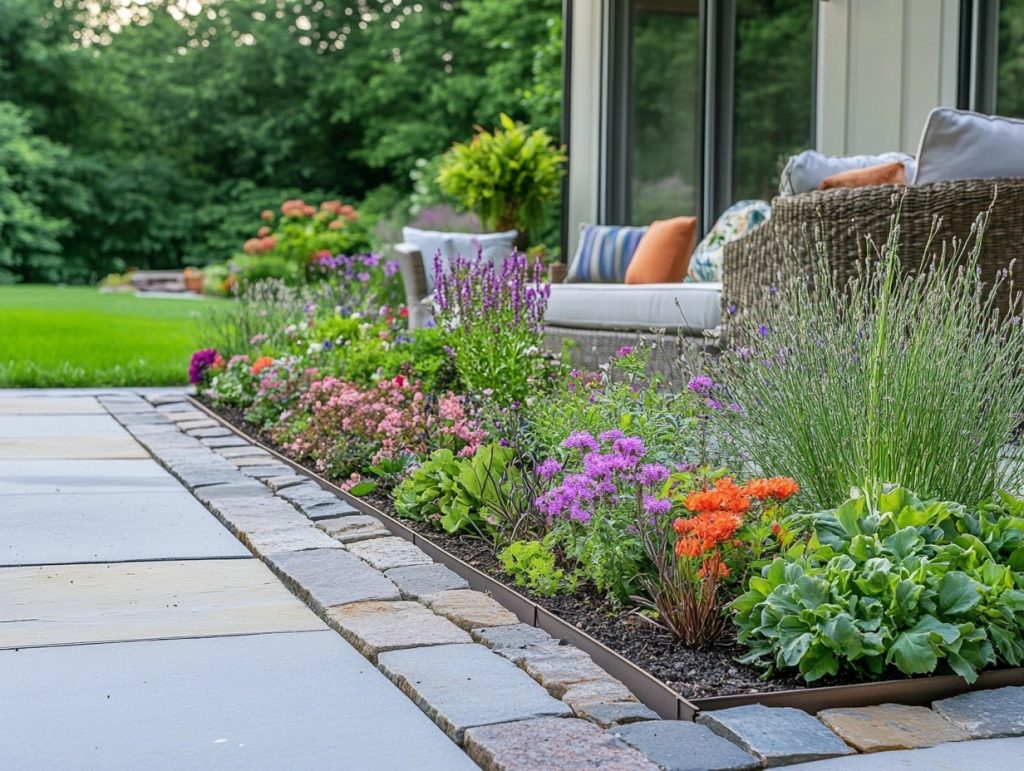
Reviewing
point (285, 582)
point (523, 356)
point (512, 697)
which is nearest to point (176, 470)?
point (523, 356)

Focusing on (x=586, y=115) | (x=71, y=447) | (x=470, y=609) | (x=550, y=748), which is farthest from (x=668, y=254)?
(x=550, y=748)

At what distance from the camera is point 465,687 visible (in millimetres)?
1799

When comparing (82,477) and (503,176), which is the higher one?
(503,176)

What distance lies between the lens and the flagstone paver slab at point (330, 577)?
92.0 inches

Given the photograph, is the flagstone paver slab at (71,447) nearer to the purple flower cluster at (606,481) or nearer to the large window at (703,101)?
the purple flower cluster at (606,481)

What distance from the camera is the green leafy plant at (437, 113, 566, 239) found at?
8.03m

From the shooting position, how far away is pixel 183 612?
2264 mm

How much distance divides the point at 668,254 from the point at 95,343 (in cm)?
432

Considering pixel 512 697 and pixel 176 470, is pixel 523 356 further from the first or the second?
pixel 512 697

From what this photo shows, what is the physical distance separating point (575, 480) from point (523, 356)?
1.70 m

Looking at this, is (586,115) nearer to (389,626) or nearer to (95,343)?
(95,343)

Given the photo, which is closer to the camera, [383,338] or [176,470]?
[176,470]

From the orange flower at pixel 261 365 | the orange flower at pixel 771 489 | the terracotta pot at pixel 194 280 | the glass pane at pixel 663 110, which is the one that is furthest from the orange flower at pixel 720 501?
the terracotta pot at pixel 194 280

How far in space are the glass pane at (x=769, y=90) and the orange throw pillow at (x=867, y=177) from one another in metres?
2.13
